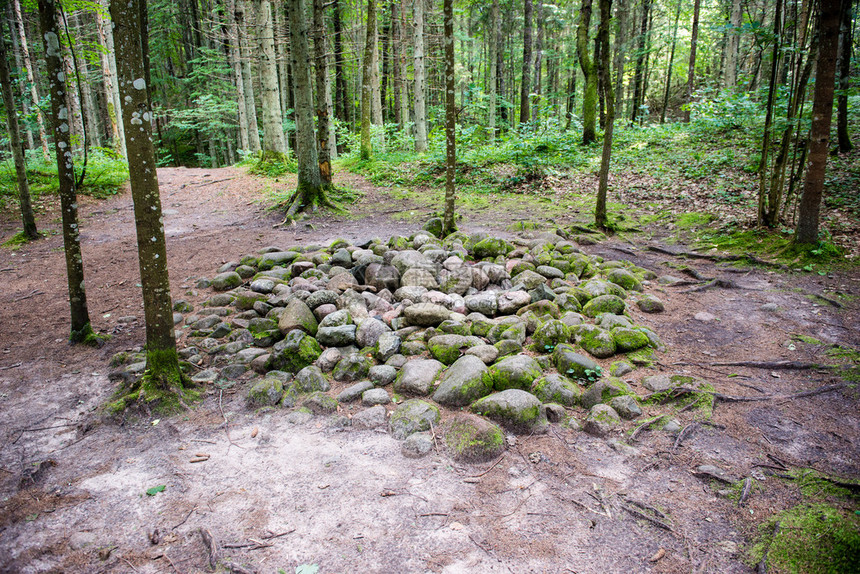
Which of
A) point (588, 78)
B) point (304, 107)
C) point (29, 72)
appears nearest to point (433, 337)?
point (304, 107)

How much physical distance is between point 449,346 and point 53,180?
12.5 meters

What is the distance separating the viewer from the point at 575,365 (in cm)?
394

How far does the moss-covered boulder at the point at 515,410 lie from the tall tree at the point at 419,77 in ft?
43.9

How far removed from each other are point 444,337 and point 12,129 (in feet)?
27.9

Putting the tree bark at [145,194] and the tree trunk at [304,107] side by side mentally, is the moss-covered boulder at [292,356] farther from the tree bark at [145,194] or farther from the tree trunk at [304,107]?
the tree trunk at [304,107]

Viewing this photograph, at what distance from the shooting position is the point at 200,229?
9.27m

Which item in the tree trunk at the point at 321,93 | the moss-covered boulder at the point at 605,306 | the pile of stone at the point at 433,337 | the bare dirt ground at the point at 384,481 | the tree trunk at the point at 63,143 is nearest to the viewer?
the bare dirt ground at the point at 384,481

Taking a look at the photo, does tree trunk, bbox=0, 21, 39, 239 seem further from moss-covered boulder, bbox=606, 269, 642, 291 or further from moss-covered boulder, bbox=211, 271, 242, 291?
moss-covered boulder, bbox=606, 269, 642, 291

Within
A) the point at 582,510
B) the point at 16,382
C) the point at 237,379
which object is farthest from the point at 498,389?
the point at 16,382

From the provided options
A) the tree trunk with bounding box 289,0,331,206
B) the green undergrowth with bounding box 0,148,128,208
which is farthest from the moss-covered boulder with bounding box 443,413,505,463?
the green undergrowth with bounding box 0,148,128,208

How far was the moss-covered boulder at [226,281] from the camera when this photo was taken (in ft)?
19.8

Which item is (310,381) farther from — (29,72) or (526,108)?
(29,72)

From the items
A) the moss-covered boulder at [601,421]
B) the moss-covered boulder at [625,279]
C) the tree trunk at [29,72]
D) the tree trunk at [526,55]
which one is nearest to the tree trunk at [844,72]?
the moss-covered boulder at [625,279]

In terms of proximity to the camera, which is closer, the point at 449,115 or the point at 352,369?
the point at 352,369
